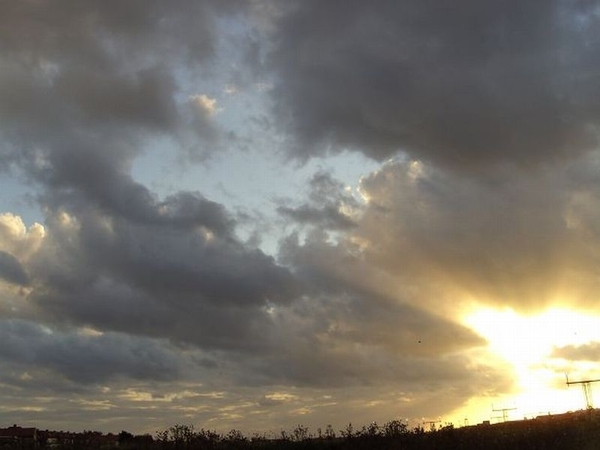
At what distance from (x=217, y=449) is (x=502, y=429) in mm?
19838

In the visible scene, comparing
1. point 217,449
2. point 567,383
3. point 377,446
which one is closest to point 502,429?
point 377,446

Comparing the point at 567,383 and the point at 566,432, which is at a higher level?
the point at 567,383

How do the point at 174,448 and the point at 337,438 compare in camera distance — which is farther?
the point at 337,438

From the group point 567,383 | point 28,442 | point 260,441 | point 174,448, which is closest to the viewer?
point 174,448

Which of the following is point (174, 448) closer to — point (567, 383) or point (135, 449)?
point (135, 449)

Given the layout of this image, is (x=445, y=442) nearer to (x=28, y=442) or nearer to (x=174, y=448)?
(x=174, y=448)

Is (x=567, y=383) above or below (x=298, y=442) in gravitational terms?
above

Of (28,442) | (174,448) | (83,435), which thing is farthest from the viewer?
(83,435)

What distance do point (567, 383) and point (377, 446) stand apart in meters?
72.1

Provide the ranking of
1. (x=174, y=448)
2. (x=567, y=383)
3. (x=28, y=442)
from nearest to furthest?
(x=174, y=448), (x=28, y=442), (x=567, y=383)

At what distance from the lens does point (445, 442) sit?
151ft

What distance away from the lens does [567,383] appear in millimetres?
109000

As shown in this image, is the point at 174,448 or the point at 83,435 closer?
the point at 174,448

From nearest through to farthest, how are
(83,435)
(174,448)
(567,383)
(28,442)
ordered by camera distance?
(174,448) → (28,442) → (83,435) → (567,383)
